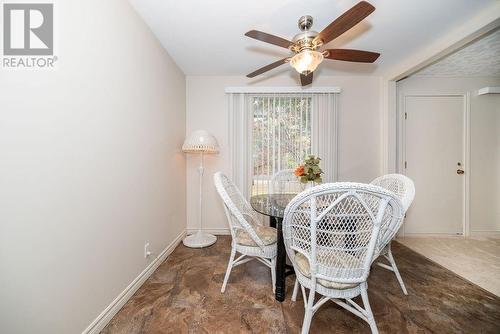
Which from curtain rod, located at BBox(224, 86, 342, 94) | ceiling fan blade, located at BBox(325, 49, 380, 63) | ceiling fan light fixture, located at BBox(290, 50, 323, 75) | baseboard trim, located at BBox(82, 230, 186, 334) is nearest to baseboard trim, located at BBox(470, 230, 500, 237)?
curtain rod, located at BBox(224, 86, 342, 94)

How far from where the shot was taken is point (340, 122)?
10.0 ft

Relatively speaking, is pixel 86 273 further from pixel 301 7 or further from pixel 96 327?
pixel 301 7

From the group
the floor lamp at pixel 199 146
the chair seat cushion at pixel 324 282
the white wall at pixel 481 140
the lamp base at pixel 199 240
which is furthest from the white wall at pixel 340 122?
the chair seat cushion at pixel 324 282

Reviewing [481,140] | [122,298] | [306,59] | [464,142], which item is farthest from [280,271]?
[481,140]

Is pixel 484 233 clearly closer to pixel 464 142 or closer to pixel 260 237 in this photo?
pixel 464 142

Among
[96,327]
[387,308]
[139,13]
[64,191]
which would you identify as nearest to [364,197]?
[387,308]

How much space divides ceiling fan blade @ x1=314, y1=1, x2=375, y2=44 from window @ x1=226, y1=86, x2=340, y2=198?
1531 mm

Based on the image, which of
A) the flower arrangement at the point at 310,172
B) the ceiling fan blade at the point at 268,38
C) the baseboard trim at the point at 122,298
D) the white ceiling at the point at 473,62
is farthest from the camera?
the white ceiling at the point at 473,62

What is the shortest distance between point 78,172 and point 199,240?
1874mm

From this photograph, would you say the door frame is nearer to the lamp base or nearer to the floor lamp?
the floor lamp

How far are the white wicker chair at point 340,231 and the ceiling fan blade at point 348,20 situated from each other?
1.07 metres

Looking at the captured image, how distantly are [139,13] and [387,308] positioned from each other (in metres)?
3.25

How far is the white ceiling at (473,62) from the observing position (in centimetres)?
228

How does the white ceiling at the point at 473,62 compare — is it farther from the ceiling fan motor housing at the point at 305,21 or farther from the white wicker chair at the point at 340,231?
the white wicker chair at the point at 340,231
